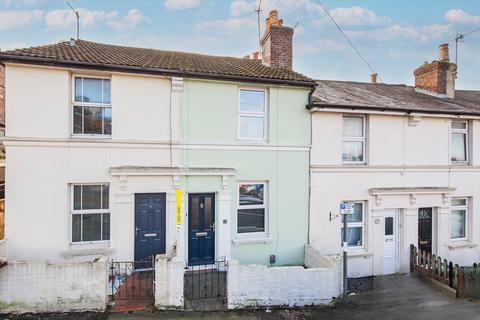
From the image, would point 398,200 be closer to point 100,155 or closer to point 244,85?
point 244,85

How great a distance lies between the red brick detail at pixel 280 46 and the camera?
11477 millimetres

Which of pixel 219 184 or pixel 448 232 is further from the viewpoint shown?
pixel 448 232

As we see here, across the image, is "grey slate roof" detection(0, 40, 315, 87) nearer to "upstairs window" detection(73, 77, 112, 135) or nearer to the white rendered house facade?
"upstairs window" detection(73, 77, 112, 135)

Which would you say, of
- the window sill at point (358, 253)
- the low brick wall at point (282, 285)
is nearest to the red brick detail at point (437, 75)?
the window sill at point (358, 253)

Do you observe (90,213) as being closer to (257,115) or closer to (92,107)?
(92,107)

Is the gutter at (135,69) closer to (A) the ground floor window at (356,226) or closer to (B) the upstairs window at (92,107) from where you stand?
(B) the upstairs window at (92,107)

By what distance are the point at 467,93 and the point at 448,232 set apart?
877 centimetres

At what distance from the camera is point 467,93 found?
15.8 meters

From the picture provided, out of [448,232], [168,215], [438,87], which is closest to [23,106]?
[168,215]

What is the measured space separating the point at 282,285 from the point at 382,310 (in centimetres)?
269

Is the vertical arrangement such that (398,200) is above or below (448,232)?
above

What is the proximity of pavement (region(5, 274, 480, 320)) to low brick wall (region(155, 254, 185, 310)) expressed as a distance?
8.2 inches

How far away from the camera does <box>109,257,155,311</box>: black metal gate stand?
7.24m

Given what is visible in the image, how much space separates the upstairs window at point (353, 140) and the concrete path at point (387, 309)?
4141mm
